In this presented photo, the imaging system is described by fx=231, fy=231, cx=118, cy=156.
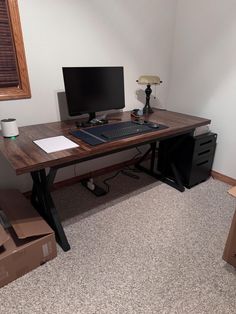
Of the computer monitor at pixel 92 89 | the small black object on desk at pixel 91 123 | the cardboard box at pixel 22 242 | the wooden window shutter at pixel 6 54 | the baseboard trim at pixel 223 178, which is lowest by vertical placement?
the baseboard trim at pixel 223 178

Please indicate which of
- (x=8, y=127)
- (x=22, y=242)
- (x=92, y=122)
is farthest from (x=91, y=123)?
(x=22, y=242)

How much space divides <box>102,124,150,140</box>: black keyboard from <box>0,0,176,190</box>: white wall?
682 millimetres

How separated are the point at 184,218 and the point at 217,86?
1461mm

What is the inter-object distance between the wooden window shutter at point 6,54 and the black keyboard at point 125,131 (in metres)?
0.88

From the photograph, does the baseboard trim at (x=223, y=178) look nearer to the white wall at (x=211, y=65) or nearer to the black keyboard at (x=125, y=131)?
the white wall at (x=211, y=65)

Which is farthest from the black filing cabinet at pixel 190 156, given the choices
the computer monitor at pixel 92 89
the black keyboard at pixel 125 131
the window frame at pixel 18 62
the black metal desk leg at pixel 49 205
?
the window frame at pixel 18 62

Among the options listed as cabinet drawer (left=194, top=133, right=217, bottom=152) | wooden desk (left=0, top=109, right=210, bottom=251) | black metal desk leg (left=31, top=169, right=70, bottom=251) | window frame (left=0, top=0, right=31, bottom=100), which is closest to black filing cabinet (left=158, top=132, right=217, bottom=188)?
cabinet drawer (left=194, top=133, right=217, bottom=152)

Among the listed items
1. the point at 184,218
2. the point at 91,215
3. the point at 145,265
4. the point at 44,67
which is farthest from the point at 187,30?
the point at 145,265

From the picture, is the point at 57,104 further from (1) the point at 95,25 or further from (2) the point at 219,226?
(2) the point at 219,226

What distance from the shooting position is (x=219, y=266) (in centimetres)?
159

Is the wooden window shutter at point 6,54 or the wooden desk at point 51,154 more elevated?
the wooden window shutter at point 6,54

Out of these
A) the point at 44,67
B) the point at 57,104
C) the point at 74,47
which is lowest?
the point at 57,104

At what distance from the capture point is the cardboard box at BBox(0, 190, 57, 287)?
4.54 ft

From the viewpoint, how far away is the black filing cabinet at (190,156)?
2.37 metres
